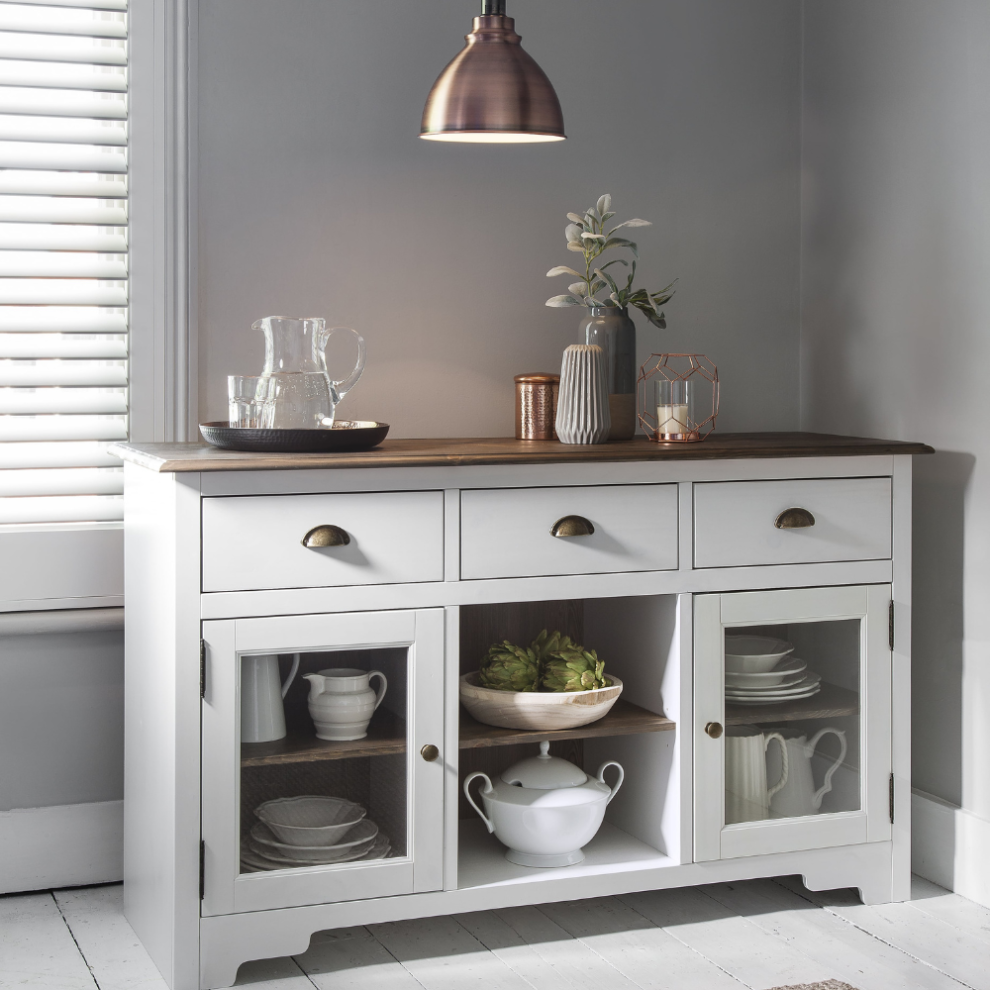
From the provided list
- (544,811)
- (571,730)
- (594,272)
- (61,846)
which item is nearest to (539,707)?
(571,730)

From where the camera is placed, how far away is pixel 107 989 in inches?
75.4

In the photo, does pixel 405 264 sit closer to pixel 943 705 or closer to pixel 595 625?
pixel 595 625

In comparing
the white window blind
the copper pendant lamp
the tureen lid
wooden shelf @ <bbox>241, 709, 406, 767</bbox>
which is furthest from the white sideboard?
the copper pendant lamp

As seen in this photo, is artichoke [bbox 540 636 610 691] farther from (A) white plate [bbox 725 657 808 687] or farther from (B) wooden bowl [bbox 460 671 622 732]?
(A) white plate [bbox 725 657 808 687]

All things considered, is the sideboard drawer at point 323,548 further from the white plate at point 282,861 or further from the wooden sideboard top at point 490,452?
the white plate at point 282,861

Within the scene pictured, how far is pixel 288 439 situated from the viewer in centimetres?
194

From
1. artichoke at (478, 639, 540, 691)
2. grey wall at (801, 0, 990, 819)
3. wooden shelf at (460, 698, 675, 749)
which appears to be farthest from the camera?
grey wall at (801, 0, 990, 819)

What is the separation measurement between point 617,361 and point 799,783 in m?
0.87

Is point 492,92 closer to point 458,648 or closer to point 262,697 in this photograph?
point 458,648

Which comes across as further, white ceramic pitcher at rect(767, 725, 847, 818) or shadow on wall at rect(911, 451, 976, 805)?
shadow on wall at rect(911, 451, 976, 805)

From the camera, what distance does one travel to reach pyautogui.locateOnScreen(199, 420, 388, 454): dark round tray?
194 centimetres

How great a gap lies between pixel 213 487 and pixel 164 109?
867 mm

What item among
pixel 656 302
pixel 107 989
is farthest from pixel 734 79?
pixel 107 989

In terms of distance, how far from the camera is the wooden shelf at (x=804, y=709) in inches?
85.8
